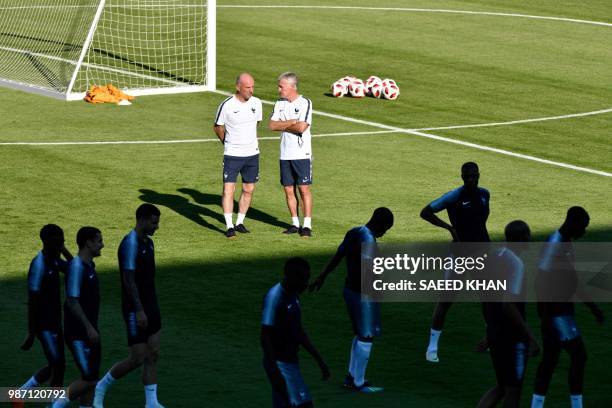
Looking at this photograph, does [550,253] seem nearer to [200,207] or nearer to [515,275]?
[515,275]

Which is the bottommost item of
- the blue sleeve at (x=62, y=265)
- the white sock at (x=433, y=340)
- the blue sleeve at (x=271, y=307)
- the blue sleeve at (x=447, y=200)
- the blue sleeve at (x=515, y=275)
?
the white sock at (x=433, y=340)

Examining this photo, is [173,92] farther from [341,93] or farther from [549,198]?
[549,198]

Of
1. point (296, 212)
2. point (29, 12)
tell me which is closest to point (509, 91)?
point (296, 212)

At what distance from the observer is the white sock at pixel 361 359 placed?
1486cm

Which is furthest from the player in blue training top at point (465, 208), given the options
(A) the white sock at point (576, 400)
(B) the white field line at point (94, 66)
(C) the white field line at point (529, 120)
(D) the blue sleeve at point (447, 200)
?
(B) the white field line at point (94, 66)

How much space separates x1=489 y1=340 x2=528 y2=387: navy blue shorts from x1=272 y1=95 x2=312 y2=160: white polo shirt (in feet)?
27.7

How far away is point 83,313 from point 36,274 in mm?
725

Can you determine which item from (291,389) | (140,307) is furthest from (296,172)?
(291,389)

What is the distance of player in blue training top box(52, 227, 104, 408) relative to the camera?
44.2ft

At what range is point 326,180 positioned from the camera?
26000 millimetres

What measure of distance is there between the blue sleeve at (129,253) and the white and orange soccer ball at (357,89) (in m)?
20.5

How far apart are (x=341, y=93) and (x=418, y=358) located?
18.5m

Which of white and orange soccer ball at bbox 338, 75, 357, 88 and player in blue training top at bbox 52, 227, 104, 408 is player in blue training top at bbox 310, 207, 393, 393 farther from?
white and orange soccer ball at bbox 338, 75, 357, 88

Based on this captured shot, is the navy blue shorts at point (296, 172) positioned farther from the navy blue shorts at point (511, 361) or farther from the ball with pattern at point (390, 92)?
the ball with pattern at point (390, 92)
